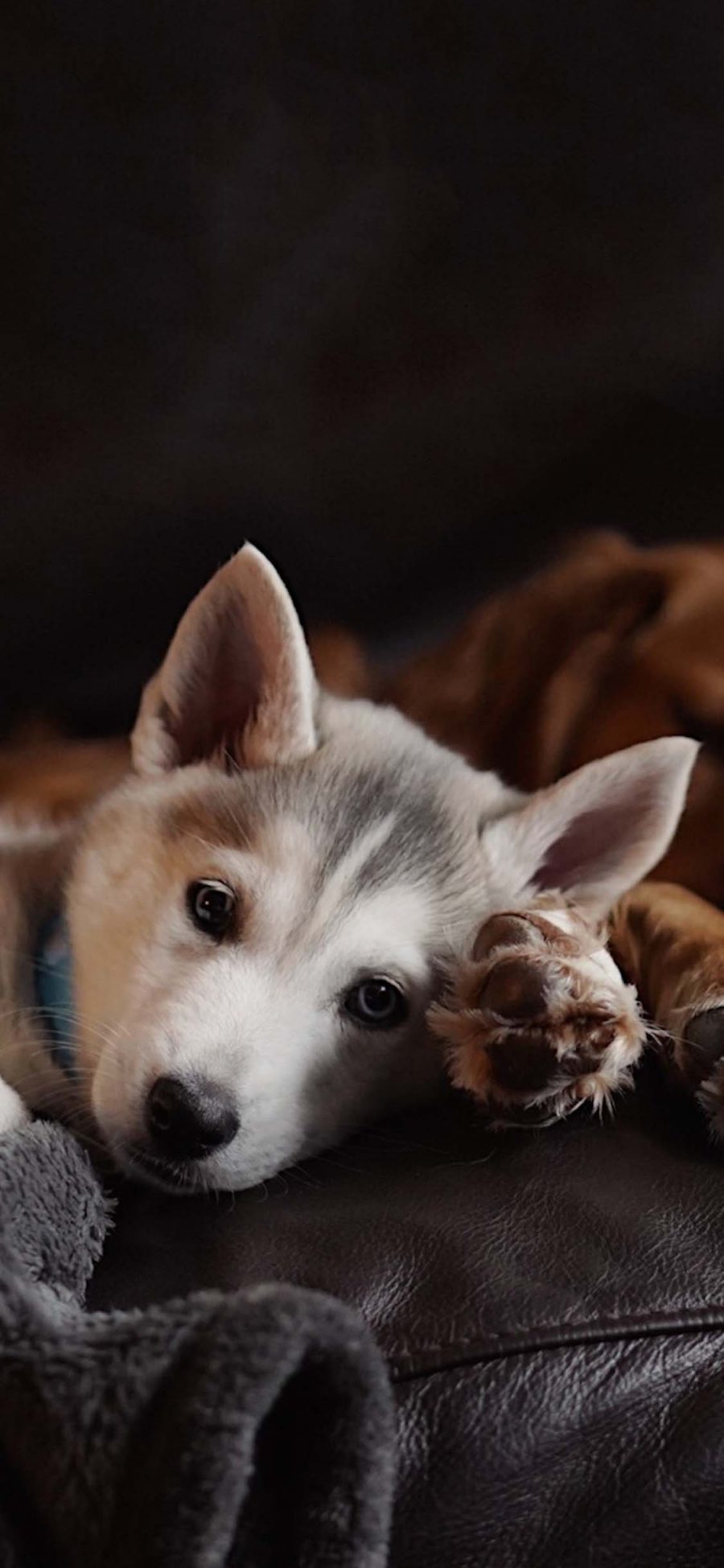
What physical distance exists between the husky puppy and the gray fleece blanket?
0.31 metres

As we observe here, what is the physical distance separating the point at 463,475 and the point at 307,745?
506 mm

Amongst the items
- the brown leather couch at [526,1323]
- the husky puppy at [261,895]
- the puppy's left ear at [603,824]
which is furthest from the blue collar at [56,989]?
the puppy's left ear at [603,824]

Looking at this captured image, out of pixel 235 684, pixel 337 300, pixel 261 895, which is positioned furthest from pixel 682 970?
pixel 337 300

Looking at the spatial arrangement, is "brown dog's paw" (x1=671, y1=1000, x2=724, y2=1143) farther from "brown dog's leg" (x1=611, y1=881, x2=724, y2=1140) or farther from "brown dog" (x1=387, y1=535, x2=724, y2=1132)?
"brown dog" (x1=387, y1=535, x2=724, y2=1132)

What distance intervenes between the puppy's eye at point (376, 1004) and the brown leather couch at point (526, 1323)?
0.20m

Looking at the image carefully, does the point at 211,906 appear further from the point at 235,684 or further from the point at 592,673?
the point at 592,673

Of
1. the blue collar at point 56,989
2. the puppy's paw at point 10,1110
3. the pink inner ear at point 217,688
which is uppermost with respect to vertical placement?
the pink inner ear at point 217,688

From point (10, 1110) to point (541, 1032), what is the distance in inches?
15.9

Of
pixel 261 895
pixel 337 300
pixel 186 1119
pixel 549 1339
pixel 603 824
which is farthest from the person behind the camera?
pixel 337 300

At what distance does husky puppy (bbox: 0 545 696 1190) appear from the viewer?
3.60ft

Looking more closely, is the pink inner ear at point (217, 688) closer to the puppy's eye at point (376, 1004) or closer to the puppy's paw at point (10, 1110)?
the puppy's eye at point (376, 1004)

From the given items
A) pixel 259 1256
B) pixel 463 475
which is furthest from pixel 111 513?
pixel 259 1256

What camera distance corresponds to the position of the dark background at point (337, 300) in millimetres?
1555

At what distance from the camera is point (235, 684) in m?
1.40
